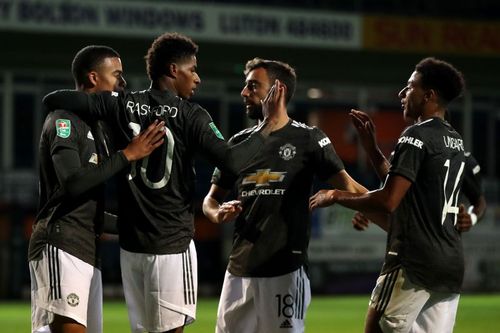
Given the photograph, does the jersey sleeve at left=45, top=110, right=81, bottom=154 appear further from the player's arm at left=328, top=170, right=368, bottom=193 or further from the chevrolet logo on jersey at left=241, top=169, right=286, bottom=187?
the player's arm at left=328, top=170, right=368, bottom=193

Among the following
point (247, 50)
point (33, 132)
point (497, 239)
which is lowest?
point (497, 239)

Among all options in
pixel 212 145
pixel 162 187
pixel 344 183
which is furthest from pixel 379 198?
pixel 162 187

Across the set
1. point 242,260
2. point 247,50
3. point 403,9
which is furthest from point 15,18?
point 242,260

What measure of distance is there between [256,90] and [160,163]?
42.9 inches

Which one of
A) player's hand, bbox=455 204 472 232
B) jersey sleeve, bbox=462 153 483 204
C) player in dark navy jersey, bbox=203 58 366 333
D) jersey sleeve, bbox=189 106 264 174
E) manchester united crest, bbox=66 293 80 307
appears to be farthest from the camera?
jersey sleeve, bbox=462 153 483 204

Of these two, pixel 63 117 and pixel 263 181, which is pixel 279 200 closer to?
pixel 263 181

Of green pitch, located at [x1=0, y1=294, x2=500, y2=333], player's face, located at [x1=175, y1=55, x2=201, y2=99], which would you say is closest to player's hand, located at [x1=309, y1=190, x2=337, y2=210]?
player's face, located at [x1=175, y1=55, x2=201, y2=99]

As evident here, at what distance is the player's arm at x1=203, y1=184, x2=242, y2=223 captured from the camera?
20.2 ft

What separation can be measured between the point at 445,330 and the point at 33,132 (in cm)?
2094

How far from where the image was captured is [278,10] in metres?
26.7

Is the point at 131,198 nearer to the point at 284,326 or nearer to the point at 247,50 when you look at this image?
the point at 284,326

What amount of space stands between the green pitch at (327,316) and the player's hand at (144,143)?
24.2 ft

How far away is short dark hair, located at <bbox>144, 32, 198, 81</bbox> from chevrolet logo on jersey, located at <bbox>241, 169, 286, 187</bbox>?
3.09 feet

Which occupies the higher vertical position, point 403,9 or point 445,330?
point 403,9
